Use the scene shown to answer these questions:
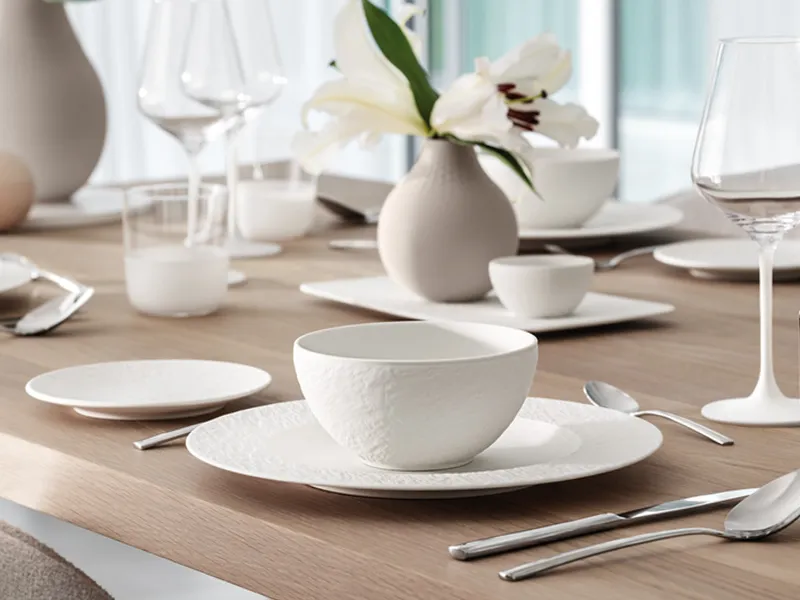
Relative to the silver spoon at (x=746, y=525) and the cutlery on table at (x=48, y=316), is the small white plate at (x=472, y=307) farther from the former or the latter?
the silver spoon at (x=746, y=525)

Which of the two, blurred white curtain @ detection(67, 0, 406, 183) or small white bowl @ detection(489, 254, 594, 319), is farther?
blurred white curtain @ detection(67, 0, 406, 183)

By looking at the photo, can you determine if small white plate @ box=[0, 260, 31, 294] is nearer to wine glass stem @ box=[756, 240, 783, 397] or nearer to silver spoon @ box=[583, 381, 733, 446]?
silver spoon @ box=[583, 381, 733, 446]

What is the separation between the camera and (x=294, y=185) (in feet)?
5.99

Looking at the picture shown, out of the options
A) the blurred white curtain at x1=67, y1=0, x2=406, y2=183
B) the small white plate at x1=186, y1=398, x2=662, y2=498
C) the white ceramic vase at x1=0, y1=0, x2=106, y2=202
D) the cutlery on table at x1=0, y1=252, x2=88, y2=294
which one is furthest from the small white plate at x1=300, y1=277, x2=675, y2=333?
the blurred white curtain at x1=67, y1=0, x2=406, y2=183

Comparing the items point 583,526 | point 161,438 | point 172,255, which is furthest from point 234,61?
point 583,526

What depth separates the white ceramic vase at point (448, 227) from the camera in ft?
4.39

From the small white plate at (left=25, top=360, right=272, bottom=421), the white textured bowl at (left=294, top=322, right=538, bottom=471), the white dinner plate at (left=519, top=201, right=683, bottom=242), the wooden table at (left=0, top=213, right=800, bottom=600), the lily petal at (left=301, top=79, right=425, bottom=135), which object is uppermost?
the lily petal at (left=301, top=79, right=425, bottom=135)

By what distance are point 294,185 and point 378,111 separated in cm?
54

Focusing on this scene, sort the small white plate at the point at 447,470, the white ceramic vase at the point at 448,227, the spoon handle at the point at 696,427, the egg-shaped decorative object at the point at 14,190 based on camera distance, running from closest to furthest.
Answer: the small white plate at the point at 447,470, the spoon handle at the point at 696,427, the white ceramic vase at the point at 448,227, the egg-shaped decorative object at the point at 14,190

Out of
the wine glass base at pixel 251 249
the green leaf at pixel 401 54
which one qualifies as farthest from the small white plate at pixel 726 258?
the wine glass base at pixel 251 249

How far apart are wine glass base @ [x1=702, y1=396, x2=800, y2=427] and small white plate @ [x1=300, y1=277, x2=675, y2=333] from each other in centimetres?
28

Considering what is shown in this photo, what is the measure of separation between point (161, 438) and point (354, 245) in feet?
2.84

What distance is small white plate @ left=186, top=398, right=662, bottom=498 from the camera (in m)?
0.74

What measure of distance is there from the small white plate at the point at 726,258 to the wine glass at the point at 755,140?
0.54 meters
